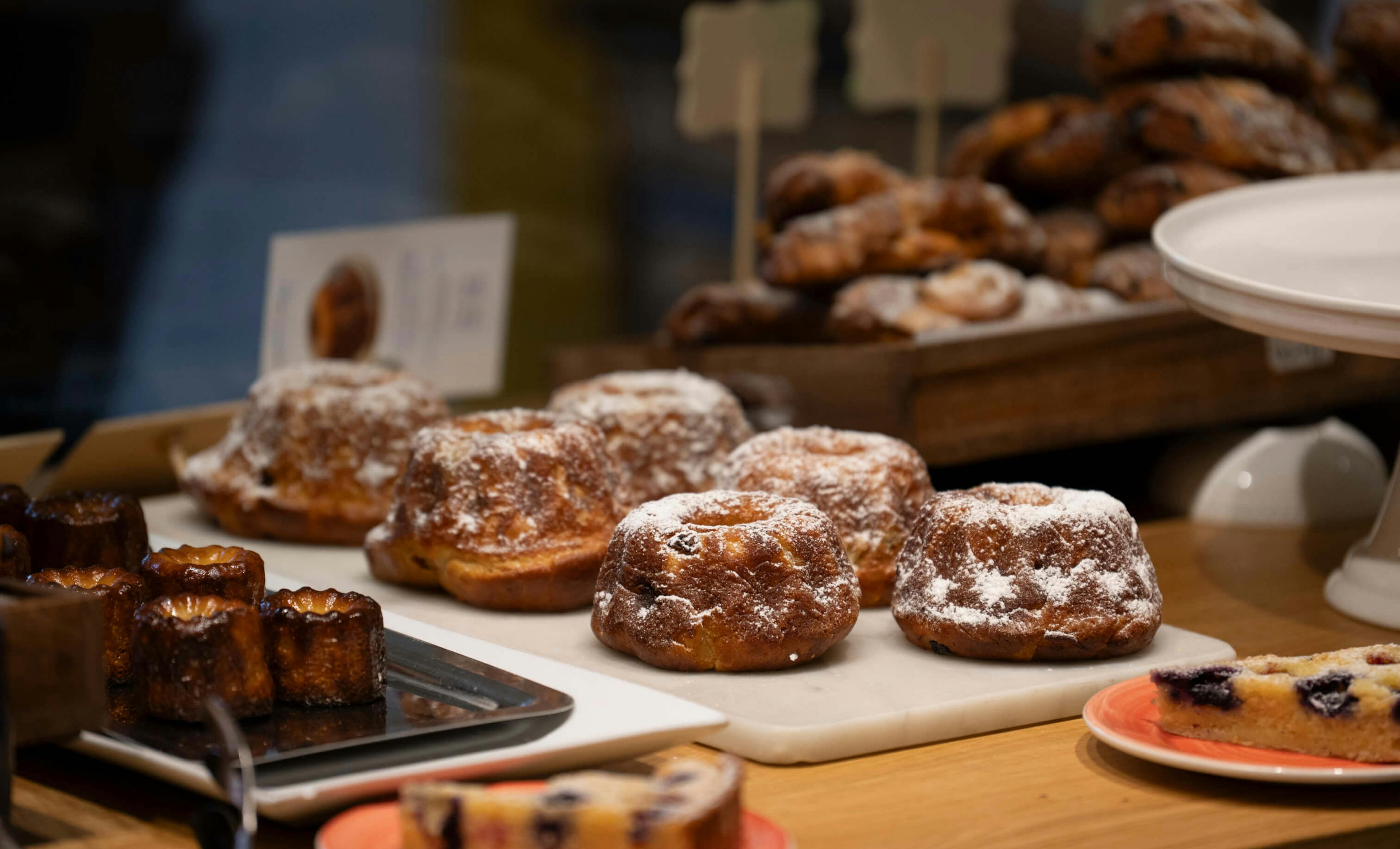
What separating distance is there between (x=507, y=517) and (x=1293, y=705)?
2.98 feet

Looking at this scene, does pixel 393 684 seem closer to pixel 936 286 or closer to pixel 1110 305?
pixel 936 286

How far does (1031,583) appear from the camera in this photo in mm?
1644

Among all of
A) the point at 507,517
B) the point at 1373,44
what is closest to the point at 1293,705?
the point at 507,517

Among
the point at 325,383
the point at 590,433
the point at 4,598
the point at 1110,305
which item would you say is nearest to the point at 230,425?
the point at 325,383

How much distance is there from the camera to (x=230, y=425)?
2389mm

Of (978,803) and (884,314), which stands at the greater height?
(884,314)

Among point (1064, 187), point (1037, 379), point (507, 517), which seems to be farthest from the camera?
point (1064, 187)

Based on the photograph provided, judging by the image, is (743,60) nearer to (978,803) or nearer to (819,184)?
(819,184)

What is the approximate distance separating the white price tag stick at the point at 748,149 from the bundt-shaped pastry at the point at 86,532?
156 centimetres

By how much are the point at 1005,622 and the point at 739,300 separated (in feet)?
3.35

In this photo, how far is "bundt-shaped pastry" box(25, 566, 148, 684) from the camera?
4.81ft

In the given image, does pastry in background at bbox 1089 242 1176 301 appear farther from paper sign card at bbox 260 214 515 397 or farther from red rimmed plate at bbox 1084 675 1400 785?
red rimmed plate at bbox 1084 675 1400 785

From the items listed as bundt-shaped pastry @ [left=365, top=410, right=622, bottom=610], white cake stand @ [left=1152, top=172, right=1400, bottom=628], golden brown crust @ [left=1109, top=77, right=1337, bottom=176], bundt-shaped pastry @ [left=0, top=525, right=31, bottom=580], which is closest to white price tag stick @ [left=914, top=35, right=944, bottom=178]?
golden brown crust @ [left=1109, top=77, right=1337, bottom=176]

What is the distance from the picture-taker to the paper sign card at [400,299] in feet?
8.68
